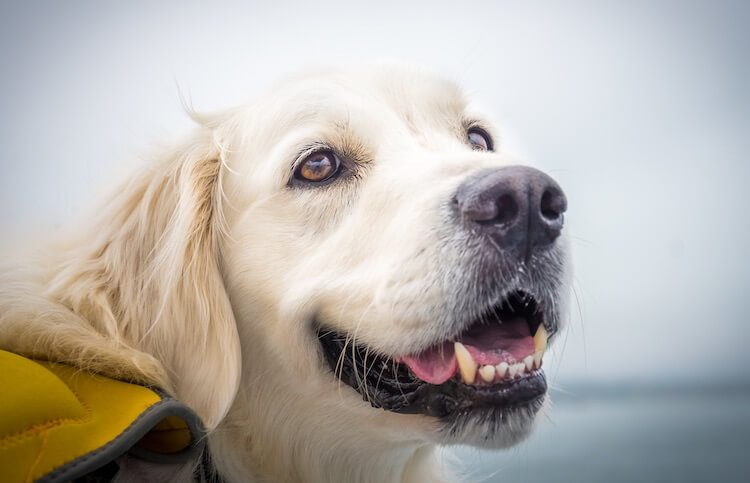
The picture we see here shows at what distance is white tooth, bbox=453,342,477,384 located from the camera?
2.01 meters

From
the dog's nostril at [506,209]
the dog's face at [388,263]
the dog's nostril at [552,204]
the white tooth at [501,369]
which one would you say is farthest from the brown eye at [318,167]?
the white tooth at [501,369]

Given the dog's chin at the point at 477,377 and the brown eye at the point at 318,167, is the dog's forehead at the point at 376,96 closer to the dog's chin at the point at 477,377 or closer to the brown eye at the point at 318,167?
the brown eye at the point at 318,167

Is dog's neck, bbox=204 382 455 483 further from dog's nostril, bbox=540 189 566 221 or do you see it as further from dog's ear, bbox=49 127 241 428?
dog's nostril, bbox=540 189 566 221

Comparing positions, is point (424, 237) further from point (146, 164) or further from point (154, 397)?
point (146, 164)

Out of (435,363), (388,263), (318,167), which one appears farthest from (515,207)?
(318,167)

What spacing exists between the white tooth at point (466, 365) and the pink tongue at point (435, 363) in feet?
0.23

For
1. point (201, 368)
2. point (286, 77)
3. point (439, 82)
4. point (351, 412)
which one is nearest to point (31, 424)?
point (201, 368)

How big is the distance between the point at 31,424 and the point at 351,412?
3.53ft

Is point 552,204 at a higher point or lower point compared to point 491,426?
higher

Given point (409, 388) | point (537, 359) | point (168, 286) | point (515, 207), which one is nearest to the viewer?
point (515, 207)

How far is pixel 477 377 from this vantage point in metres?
2.02

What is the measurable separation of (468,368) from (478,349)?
0.34 ft

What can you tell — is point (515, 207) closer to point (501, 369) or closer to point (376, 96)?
point (501, 369)

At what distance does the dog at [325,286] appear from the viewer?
2.05 meters
